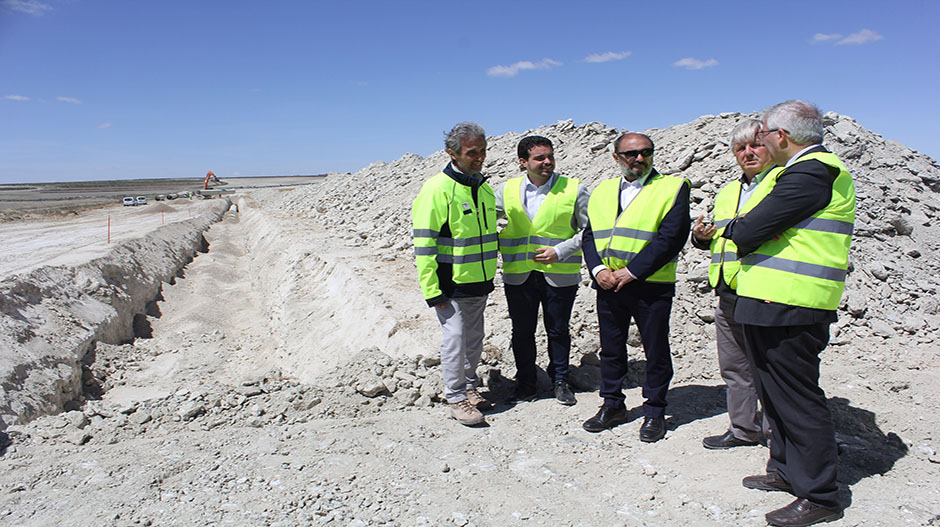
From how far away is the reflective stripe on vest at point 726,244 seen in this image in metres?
3.28

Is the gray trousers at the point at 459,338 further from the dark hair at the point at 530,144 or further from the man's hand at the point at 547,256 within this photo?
the dark hair at the point at 530,144

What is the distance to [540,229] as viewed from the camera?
14.1ft

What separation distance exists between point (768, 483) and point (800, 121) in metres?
1.85

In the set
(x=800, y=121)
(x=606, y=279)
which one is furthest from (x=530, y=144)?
(x=800, y=121)

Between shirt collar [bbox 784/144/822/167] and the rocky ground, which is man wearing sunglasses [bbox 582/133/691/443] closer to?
the rocky ground

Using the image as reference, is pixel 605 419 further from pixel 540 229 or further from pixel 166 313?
pixel 166 313

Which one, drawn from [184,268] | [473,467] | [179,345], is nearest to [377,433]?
[473,467]

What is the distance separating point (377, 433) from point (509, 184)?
6.88 feet

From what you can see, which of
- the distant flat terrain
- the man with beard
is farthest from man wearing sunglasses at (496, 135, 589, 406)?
the distant flat terrain

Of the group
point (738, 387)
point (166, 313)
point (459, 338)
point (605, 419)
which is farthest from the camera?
point (166, 313)

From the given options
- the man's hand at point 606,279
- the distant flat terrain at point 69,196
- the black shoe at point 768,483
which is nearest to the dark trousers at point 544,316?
the man's hand at point 606,279

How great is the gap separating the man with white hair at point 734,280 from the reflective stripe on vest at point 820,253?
1.59ft

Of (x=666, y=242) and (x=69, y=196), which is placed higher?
(x=69, y=196)

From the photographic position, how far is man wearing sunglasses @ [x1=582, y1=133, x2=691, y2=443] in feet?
11.9
